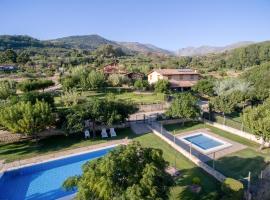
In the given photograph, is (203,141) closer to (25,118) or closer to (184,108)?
(184,108)

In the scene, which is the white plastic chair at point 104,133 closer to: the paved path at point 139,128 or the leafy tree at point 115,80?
the paved path at point 139,128

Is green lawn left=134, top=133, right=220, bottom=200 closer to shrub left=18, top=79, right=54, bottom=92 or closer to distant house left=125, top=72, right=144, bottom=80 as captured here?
shrub left=18, top=79, right=54, bottom=92

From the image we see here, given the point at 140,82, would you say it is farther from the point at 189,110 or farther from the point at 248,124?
the point at 248,124

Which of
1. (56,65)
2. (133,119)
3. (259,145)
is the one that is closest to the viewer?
(259,145)

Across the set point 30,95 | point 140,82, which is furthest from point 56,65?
point 30,95

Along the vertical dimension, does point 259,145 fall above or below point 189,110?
below

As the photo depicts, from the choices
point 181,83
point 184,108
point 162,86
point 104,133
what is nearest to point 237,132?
point 184,108
